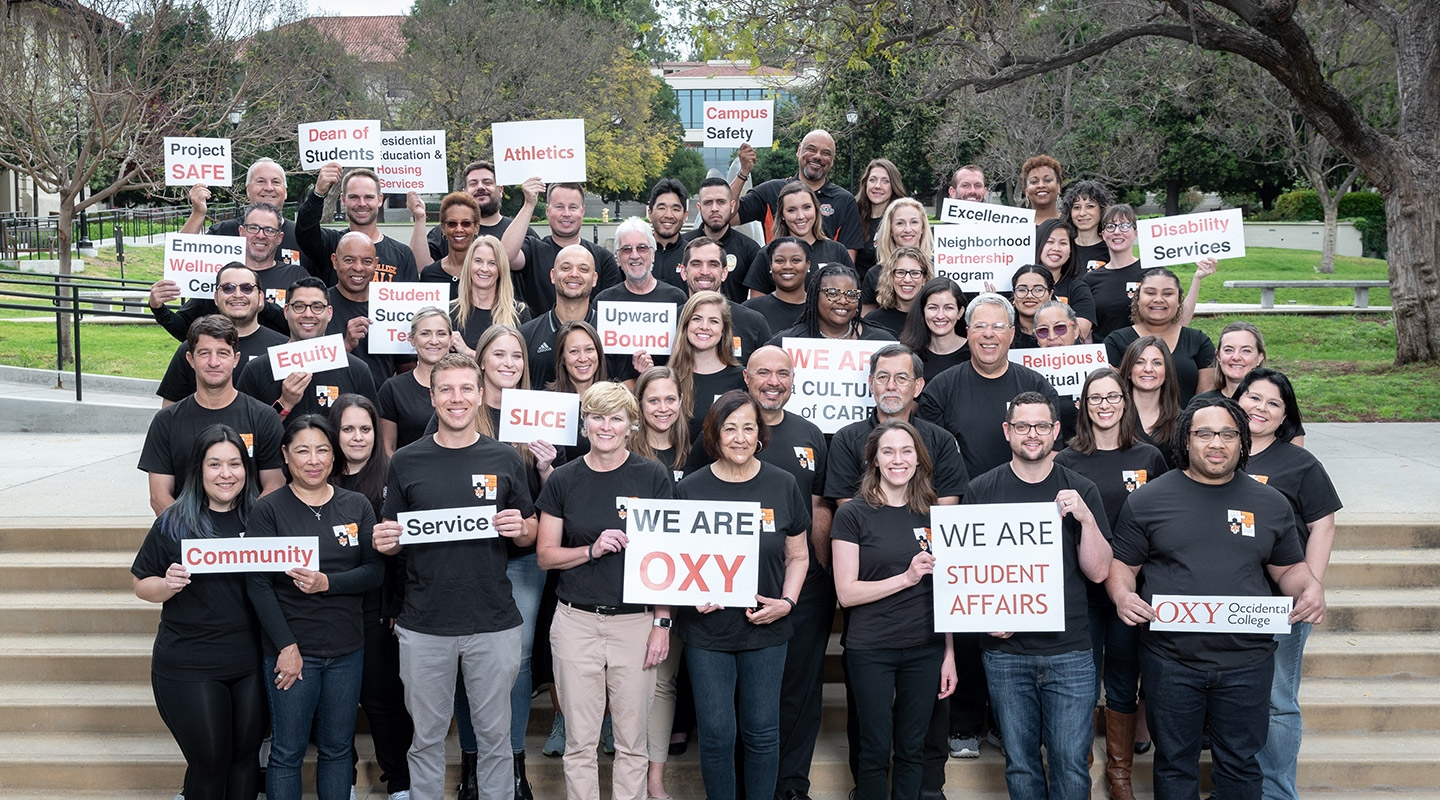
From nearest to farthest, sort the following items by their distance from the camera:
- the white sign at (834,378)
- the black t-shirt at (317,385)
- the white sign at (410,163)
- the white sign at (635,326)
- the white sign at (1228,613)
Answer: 1. the white sign at (1228,613)
2. the white sign at (834,378)
3. the black t-shirt at (317,385)
4. the white sign at (635,326)
5. the white sign at (410,163)

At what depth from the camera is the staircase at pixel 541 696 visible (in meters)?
6.55

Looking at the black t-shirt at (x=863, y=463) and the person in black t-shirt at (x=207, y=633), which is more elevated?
the black t-shirt at (x=863, y=463)

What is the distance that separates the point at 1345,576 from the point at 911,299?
335 cm

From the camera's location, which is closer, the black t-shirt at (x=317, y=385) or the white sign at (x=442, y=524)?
the white sign at (x=442, y=524)

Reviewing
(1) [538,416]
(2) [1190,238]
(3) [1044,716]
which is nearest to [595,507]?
(1) [538,416]

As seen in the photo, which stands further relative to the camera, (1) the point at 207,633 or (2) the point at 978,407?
(2) the point at 978,407

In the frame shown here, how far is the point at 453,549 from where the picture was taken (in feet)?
18.4

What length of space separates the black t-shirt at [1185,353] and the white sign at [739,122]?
156 inches

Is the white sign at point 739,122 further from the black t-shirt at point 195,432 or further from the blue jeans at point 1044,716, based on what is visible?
the blue jeans at point 1044,716

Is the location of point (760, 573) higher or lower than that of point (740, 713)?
higher

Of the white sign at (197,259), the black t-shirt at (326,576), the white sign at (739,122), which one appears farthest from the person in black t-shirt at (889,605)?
the white sign at (739,122)

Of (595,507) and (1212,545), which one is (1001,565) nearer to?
(1212,545)

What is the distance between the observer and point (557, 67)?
41.2 metres

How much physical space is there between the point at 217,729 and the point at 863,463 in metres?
3.20
